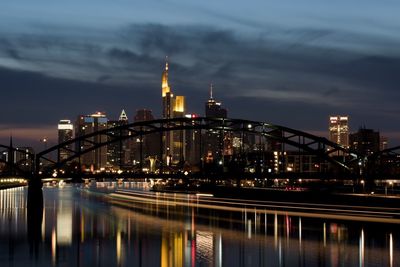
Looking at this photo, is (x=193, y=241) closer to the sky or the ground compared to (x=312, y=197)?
closer to the ground

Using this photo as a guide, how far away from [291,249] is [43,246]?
A: 1668 centimetres

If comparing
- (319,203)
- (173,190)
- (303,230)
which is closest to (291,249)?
(303,230)

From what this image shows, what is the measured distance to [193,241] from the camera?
47.9 m

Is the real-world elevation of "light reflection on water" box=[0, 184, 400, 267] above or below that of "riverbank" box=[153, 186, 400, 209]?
below

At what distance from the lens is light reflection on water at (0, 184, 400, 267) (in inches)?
1556

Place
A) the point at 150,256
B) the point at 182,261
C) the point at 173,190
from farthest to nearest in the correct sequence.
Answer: the point at 173,190 < the point at 150,256 < the point at 182,261

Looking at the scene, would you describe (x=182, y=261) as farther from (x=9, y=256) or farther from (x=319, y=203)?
(x=319, y=203)

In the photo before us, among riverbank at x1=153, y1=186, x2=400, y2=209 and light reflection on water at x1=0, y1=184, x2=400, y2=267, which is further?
riverbank at x1=153, y1=186, x2=400, y2=209

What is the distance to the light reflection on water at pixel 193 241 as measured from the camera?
39.5 metres

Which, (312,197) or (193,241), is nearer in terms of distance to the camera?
(193,241)

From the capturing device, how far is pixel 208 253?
4188 cm

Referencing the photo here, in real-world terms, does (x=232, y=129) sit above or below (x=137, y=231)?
above

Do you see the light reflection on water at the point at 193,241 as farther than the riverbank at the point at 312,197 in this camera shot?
No

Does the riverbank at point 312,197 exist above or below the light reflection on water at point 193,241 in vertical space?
above
